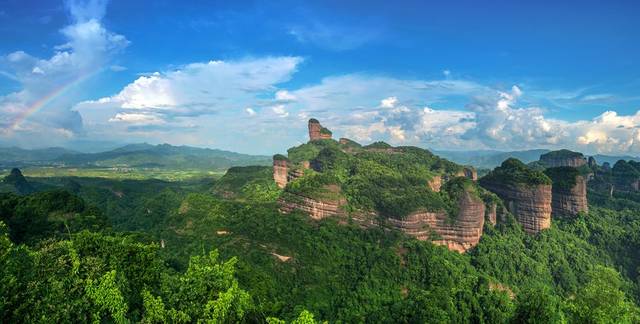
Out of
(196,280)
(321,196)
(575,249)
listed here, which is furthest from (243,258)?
(575,249)

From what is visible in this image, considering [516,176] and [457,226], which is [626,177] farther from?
[457,226]

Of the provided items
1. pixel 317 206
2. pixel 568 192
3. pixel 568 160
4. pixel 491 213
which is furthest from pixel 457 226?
pixel 568 160

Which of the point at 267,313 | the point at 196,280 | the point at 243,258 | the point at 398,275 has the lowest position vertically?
the point at 398,275

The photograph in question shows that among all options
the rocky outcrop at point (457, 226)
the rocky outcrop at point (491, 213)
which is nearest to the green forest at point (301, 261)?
the rocky outcrop at point (491, 213)

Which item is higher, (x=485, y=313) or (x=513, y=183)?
(x=513, y=183)

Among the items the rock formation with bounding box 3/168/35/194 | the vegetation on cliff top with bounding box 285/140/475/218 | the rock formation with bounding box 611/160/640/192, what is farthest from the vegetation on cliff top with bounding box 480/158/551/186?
the rock formation with bounding box 3/168/35/194

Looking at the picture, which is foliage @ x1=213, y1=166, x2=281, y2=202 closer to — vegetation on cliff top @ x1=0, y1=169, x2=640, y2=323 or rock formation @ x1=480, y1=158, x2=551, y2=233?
vegetation on cliff top @ x1=0, y1=169, x2=640, y2=323

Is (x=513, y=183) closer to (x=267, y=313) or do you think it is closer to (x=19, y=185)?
(x=267, y=313)
